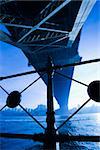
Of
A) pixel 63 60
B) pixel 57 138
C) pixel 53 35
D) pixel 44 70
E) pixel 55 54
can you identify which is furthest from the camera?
pixel 63 60

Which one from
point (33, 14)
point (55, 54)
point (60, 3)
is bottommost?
point (60, 3)

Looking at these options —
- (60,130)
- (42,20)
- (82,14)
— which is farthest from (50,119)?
(60,130)

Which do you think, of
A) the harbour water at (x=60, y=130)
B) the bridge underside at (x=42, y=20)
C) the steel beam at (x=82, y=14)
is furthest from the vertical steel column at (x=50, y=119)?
the steel beam at (x=82, y=14)

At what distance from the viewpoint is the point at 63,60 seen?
50.2ft

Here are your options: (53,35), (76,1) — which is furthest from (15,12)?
(53,35)

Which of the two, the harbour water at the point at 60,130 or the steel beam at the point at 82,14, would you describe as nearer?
the steel beam at the point at 82,14

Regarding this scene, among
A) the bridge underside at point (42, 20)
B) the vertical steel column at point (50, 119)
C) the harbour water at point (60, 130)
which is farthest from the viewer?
the harbour water at point (60, 130)

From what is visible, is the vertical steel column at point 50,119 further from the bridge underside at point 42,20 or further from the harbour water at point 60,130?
the bridge underside at point 42,20

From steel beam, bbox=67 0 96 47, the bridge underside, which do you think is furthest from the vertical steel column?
steel beam, bbox=67 0 96 47

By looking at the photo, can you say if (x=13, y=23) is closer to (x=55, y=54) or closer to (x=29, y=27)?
(x=29, y=27)

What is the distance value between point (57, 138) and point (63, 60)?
13.5m

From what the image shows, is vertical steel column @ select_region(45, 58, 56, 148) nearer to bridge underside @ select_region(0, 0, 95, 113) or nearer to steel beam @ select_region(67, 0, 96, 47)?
bridge underside @ select_region(0, 0, 95, 113)

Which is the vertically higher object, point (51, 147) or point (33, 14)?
point (33, 14)

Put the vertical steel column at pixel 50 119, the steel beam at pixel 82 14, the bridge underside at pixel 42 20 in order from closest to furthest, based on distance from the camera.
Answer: the vertical steel column at pixel 50 119, the steel beam at pixel 82 14, the bridge underside at pixel 42 20
